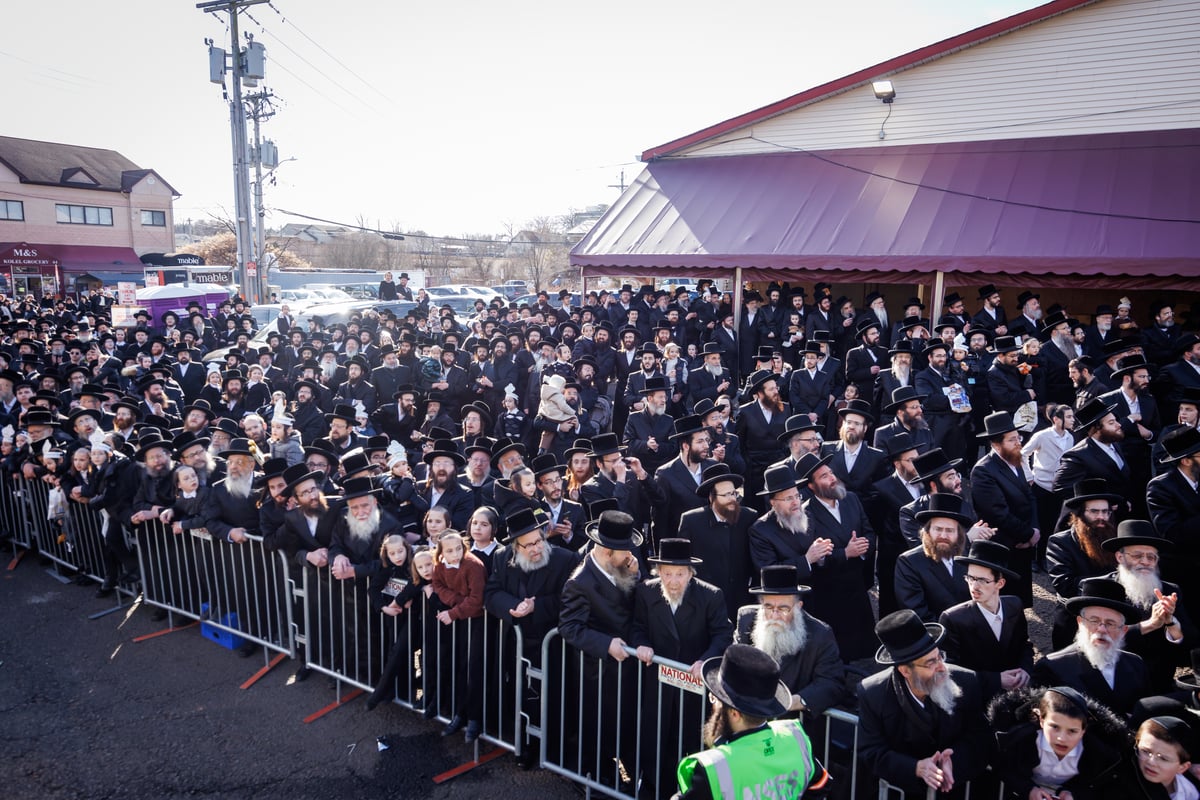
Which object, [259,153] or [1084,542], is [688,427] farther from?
[259,153]

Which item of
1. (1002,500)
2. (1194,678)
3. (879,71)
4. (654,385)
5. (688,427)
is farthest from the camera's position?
(879,71)

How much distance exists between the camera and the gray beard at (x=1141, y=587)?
4.81 meters

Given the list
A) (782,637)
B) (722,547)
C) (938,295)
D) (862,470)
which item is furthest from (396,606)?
(938,295)

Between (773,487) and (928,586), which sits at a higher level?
(773,487)

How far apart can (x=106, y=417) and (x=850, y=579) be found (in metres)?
10.2

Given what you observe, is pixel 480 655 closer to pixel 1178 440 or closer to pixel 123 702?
pixel 123 702

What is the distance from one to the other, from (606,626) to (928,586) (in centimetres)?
220

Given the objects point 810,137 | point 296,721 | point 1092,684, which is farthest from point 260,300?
point 1092,684

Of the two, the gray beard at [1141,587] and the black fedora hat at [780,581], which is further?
the gray beard at [1141,587]

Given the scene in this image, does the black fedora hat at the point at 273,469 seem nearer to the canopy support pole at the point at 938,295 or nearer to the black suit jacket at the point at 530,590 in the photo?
the black suit jacket at the point at 530,590

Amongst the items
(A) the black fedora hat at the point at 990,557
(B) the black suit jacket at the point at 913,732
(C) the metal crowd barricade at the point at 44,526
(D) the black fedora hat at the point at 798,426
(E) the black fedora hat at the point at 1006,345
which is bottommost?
(C) the metal crowd barricade at the point at 44,526

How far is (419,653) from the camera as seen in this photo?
21.6 ft

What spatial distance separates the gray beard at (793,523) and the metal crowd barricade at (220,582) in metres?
4.31

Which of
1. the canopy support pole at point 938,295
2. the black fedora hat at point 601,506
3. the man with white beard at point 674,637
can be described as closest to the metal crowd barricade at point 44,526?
the black fedora hat at point 601,506
